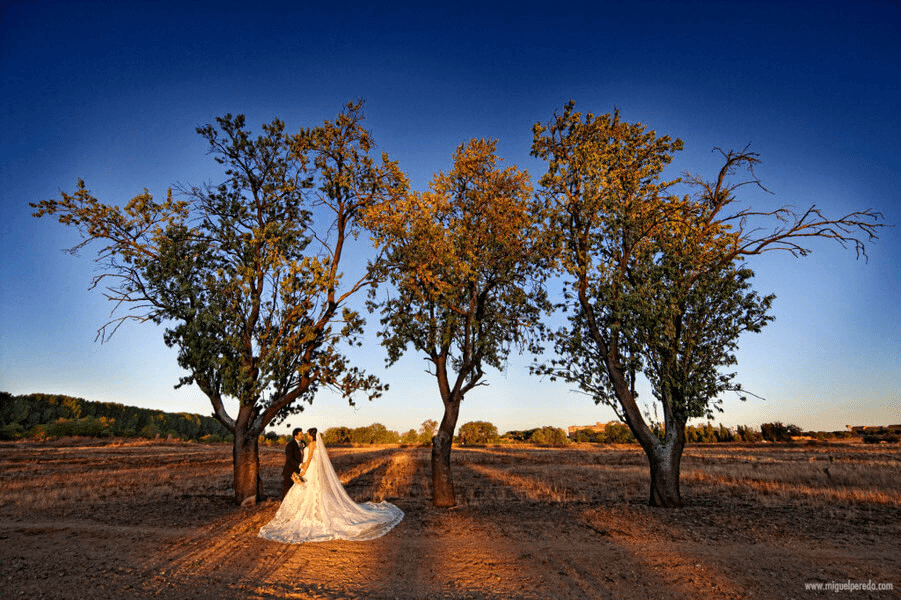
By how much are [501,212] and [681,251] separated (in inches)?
232

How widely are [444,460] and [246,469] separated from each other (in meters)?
6.56

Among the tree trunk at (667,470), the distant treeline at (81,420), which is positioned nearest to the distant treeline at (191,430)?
the distant treeline at (81,420)

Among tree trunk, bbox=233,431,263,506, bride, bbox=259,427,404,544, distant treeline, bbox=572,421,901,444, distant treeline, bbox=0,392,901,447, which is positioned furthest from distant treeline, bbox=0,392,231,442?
distant treeline, bbox=572,421,901,444

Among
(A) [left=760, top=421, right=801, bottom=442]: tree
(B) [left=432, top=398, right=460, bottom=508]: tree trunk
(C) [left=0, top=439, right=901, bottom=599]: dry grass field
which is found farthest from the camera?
(A) [left=760, top=421, right=801, bottom=442]: tree

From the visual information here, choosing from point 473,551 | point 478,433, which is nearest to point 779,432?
point 478,433

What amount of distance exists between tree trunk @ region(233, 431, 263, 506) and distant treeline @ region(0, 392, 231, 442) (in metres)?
55.9

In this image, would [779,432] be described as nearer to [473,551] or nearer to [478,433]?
[478,433]

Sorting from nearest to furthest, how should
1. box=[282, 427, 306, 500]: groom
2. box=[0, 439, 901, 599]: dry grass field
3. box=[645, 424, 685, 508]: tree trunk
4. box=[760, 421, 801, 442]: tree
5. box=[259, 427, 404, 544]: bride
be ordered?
box=[0, 439, 901, 599]: dry grass field < box=[259, 427, 404, 544]: bride < box=[282, 427, 306, 500]: groom < box=[645, 424, 685, 508]: tree trunk < box=[760, 421, 801, 442]: tree

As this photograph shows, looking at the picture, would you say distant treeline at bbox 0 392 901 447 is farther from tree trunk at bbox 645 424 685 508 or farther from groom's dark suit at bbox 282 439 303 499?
groom's dark suit at bbox 282 439 303 499

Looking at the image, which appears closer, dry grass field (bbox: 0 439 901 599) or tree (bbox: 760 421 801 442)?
dry grass field (bbox: 0 439 901 599)

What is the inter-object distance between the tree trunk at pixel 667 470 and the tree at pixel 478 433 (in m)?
82.5

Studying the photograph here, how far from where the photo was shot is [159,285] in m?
14.0

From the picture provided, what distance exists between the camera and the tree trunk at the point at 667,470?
44.1ft

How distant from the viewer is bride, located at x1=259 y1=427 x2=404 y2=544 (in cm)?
1033
